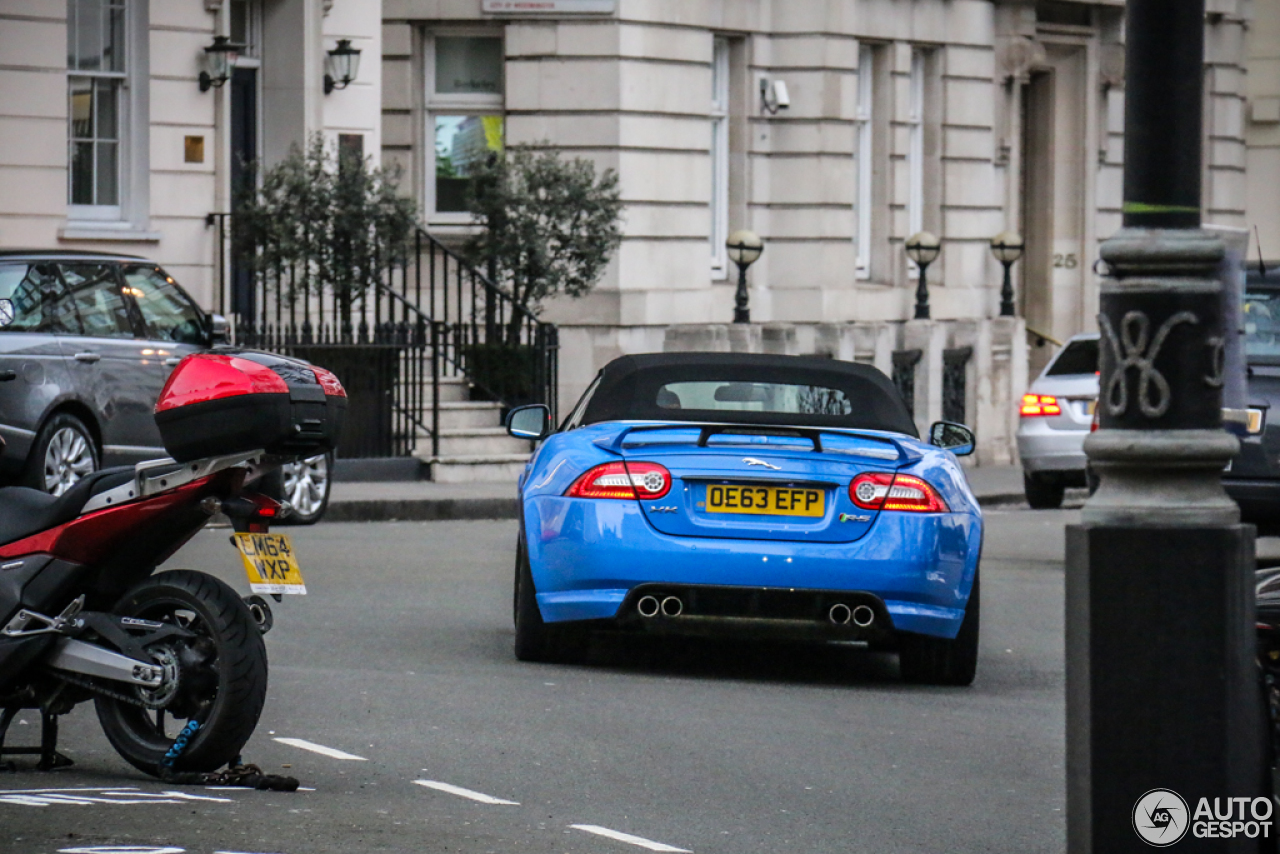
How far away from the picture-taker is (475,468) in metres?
21.2

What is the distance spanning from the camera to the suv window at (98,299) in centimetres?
1563

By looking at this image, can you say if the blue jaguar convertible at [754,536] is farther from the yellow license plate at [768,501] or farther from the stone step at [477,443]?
the stone step at [477,443]

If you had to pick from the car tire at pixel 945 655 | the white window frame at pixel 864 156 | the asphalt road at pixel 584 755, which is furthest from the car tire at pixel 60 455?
the white window frame at pixel 864 156

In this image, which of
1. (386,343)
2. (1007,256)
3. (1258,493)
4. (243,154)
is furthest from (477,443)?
(1007,256)

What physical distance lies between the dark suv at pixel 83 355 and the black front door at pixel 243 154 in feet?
18.7

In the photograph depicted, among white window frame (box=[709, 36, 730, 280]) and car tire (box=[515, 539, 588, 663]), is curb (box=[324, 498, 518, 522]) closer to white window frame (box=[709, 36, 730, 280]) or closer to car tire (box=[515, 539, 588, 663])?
car tire (box=[515, 539, 588, 663])

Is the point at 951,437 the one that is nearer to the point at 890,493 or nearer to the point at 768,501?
the point at 890,493

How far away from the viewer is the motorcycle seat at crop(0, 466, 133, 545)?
288 inches

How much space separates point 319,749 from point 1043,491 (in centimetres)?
1298

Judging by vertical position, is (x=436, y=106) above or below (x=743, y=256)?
above

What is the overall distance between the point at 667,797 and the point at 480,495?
12.2 m

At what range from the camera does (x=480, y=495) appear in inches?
763

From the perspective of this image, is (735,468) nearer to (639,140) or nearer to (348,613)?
(348,613)

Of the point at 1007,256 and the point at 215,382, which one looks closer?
the point at 215,382
